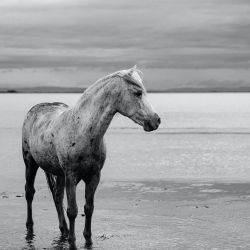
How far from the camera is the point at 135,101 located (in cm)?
817

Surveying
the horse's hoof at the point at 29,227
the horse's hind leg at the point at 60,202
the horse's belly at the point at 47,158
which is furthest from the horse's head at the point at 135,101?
the horse's hoof at the point at 29,227

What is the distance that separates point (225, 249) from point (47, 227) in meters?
3.49

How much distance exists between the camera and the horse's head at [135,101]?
8.08m

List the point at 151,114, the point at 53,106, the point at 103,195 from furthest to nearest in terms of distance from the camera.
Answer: the point at 103,195
the point at 53,106
the point at 151,114

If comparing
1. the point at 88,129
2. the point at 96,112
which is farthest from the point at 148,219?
the point at 96,112

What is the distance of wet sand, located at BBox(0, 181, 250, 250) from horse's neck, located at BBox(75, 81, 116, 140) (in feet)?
6.83

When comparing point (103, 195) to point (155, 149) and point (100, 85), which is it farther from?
point (155, 149)

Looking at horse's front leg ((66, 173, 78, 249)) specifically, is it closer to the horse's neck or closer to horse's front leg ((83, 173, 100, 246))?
horse's front leg ((83, 173, 100, 246))

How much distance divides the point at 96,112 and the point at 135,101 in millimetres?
667

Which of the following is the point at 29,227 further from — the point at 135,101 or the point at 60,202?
the point at 135,101

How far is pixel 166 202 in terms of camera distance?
14555mm

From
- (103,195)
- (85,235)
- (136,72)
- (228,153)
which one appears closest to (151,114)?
(136,72)

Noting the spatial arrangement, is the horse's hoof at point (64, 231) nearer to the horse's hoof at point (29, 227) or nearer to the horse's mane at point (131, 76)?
the horse's hoof at point (29, 227)

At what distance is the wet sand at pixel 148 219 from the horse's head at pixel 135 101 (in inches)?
96.4
